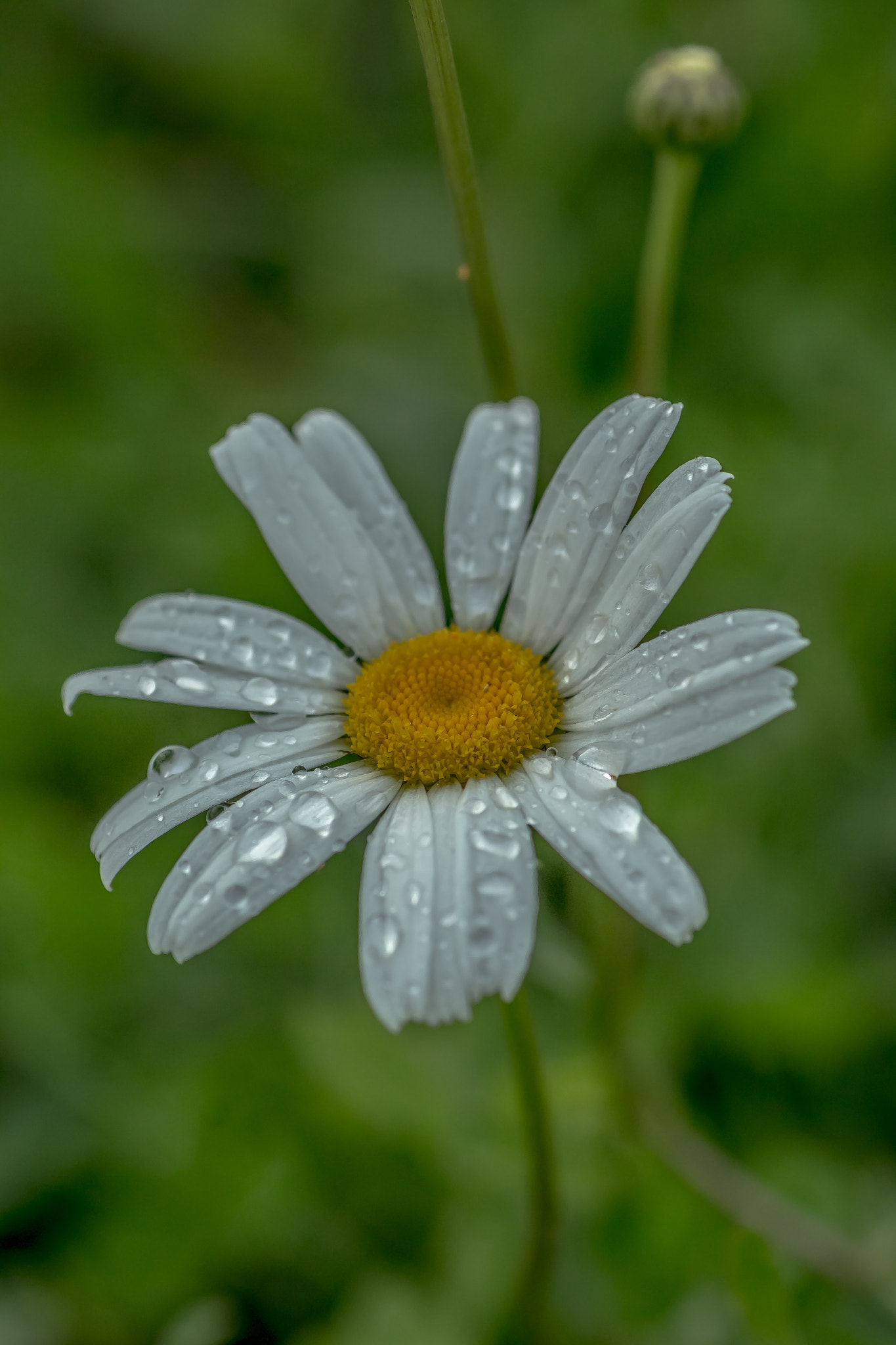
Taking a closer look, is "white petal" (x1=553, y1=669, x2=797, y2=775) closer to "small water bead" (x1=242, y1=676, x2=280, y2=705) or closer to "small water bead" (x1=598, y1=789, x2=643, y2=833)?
"small water bead" (x1=598, y1=789, x2=643, y2=833)

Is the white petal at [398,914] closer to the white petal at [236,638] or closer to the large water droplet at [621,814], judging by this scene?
the large water droplet at [621,814]

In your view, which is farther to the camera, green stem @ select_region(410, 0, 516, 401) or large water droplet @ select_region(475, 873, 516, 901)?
green stem @ select_region(410, 0, 516, 401)

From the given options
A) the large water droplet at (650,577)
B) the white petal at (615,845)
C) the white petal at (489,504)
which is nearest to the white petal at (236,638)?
the white petal at (489,504)

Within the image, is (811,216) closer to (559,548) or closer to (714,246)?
(714,246)

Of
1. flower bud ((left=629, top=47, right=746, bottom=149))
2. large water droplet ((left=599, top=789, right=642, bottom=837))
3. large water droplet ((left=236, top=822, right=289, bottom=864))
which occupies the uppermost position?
flower bud ((left=629, top=47, right=746, bottom=149))

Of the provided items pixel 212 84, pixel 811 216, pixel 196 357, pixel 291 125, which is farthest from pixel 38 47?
pixel 811 216

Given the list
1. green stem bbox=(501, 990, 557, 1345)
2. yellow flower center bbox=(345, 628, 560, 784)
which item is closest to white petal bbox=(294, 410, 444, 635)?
yellow flower center bbox=(345, 628, 560, 784)

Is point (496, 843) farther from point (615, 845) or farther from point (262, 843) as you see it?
point (262, 843)
